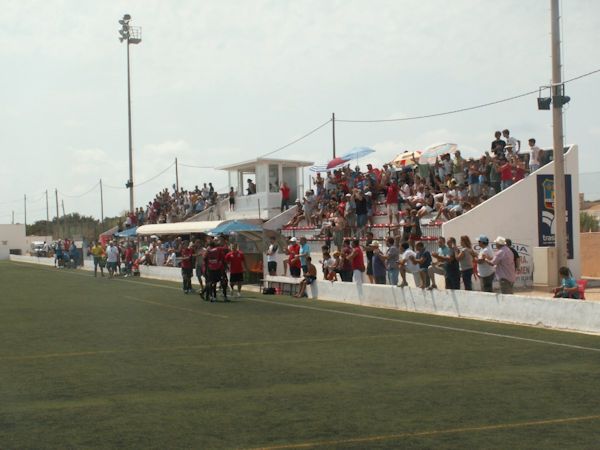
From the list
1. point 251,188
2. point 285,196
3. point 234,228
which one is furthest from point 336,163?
point 234,228

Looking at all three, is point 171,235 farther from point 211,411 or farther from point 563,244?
point 211,411

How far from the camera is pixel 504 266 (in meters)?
18.4

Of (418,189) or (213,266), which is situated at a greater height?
(418,189)

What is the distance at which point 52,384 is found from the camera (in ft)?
34.5

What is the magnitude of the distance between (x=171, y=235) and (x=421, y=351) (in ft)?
117

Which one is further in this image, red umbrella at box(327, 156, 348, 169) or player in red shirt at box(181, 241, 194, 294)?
red umbrella at box(327, 156, 348, 169)

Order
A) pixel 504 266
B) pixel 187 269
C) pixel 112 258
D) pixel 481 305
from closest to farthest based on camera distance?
pixel 481 305
pixel 504 266
pixel 187 269
pixel 112 258

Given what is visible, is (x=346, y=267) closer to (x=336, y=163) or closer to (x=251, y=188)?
(x=336, y=163)

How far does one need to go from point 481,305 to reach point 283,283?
9.22m

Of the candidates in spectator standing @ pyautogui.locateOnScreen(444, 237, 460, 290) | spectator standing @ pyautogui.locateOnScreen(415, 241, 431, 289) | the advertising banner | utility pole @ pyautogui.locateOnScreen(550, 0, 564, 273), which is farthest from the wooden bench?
the advertising banner

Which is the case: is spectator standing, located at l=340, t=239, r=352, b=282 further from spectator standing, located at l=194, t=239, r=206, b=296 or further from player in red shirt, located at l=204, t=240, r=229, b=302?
spectator standing, located at l=194, t=239, r=206, b=296

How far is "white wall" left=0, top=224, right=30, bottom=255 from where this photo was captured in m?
102

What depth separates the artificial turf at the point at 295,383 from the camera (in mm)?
7723

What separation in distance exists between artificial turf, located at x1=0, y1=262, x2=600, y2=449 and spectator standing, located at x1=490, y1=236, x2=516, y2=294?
5.35 feet
